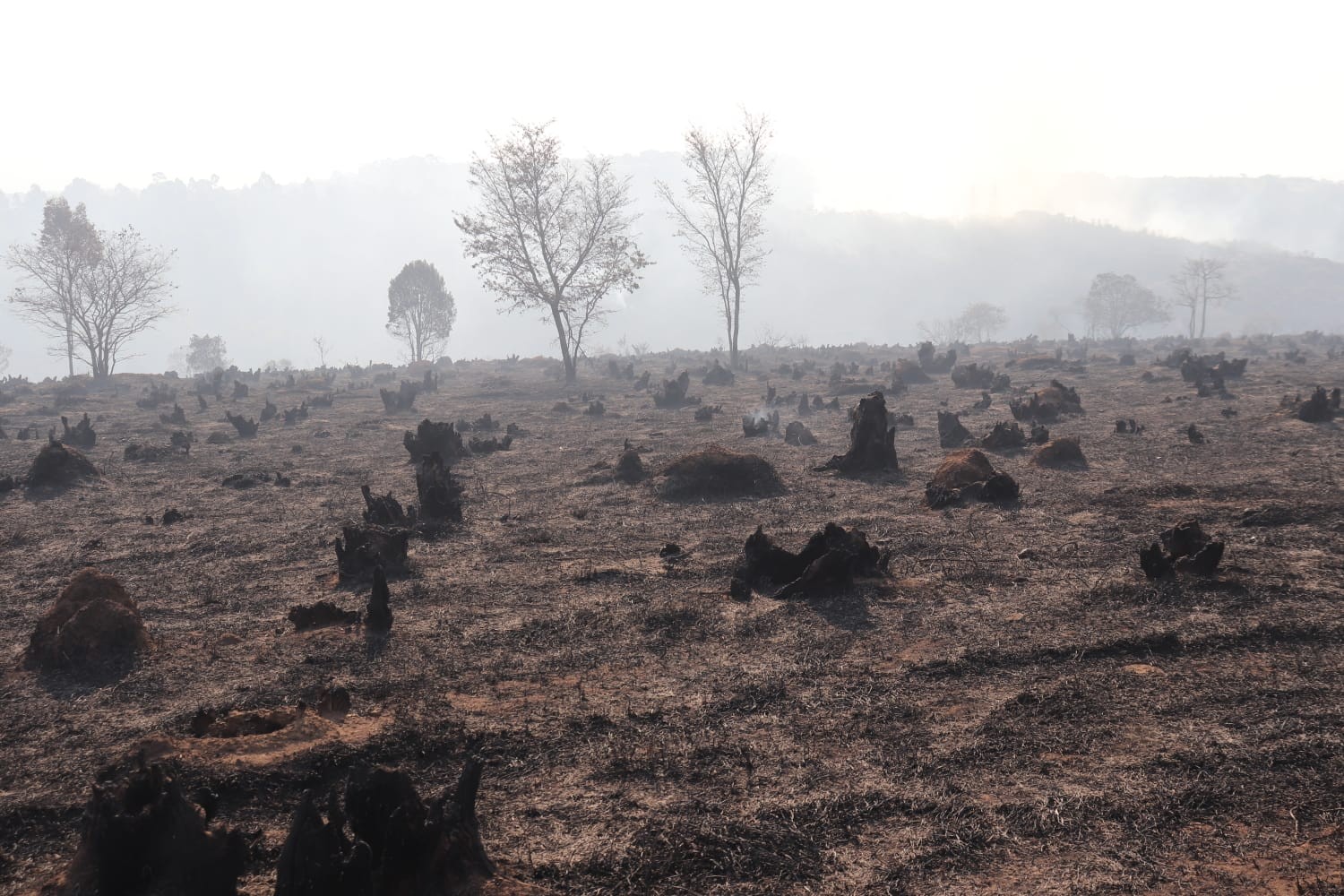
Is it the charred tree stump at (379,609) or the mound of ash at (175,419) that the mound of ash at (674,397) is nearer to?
the mound of ash at (175,419)

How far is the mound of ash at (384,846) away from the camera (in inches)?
148

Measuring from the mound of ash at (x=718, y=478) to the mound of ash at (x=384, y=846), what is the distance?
9726 millimetres

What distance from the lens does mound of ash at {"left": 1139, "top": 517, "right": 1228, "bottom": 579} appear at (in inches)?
317

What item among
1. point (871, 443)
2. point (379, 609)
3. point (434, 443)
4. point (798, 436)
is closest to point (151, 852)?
point (379, 609)

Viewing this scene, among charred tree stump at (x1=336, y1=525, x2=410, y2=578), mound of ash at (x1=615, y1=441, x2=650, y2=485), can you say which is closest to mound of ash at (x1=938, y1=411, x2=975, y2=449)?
mound of ash at (x1=615, y1=441, x2=650, y2=485)

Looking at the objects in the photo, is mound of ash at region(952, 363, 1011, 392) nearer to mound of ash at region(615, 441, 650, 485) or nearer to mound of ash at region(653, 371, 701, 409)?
mound of ash at region(653, 371, 701, 409)

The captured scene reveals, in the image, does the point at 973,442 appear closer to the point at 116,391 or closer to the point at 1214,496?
the point at 1214,496

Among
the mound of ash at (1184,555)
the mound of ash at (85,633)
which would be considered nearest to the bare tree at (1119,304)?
the mound of ash at (1184,555)

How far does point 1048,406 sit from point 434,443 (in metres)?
15.9

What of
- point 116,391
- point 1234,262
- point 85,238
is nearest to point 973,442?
point 116,391

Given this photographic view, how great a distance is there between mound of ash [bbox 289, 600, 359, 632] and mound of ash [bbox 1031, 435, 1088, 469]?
12.0m

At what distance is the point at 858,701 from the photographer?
600 centimetres

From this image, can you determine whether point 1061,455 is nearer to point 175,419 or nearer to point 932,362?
point 932,362

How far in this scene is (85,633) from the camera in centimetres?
715
